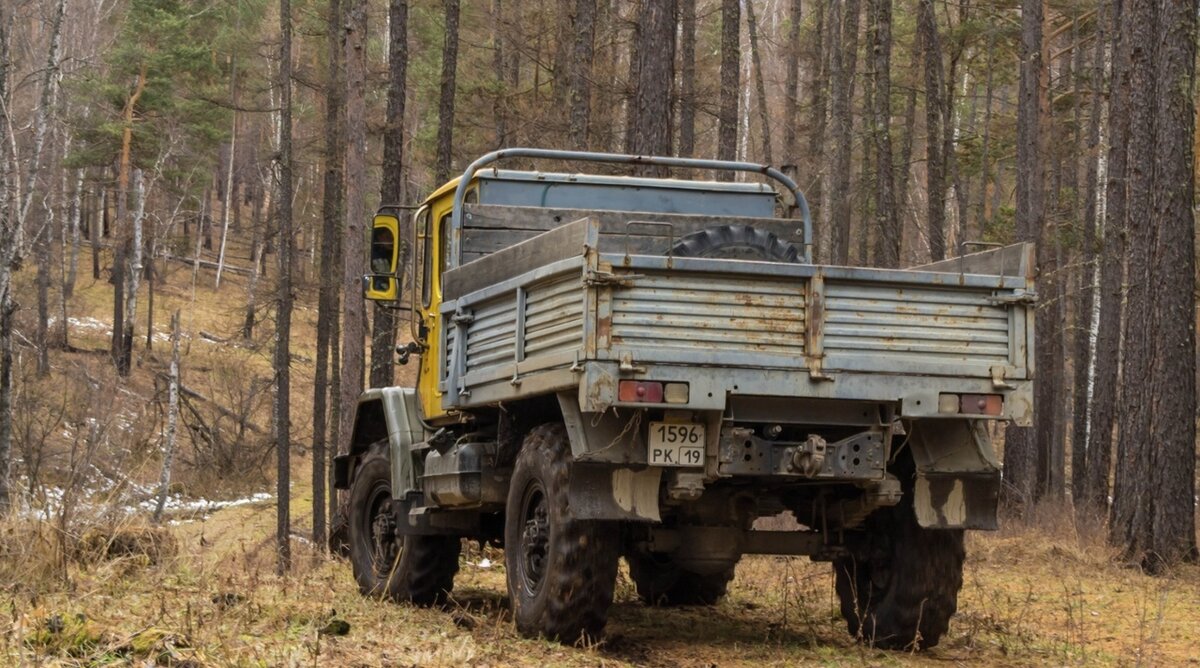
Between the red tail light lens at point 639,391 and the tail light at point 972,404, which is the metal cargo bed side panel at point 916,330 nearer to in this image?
the tail light at point 972,404

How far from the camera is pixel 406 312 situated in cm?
3038

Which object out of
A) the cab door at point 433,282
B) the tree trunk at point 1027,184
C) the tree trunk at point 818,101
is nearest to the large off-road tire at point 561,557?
the cab door at point 433,282

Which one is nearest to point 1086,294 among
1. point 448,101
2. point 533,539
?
point 448,101

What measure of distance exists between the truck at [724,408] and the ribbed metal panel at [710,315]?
1 cm

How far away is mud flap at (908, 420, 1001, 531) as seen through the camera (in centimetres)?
796

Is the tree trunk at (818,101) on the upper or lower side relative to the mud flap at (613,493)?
upper

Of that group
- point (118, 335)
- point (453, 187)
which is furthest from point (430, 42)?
point (453, 187)

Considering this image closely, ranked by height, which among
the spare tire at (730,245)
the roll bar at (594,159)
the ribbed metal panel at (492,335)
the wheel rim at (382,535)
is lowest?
the wheel rim at (382,535)

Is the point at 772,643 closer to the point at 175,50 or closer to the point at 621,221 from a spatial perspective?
the point at 621,221

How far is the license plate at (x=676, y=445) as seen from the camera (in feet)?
24.2

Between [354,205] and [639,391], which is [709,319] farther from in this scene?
[354,205]

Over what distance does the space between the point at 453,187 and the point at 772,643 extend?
12.4 ft

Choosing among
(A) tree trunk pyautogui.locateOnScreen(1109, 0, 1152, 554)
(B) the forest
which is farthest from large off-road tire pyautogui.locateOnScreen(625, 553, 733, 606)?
(A) tree trunk pyautogui.locateOnScreen(1109, 0, 1152, 554)

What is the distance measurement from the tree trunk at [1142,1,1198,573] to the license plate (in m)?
7.98
